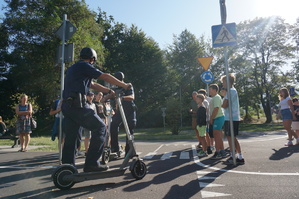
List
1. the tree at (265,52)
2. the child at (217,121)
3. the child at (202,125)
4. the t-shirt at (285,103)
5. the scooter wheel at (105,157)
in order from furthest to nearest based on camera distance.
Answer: the tree at (265,52) < the t-shirt at (285,103) < the child at (202,125) < the child at (217,121) < the scooter wheel at (105,157)

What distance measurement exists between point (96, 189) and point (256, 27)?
132ft

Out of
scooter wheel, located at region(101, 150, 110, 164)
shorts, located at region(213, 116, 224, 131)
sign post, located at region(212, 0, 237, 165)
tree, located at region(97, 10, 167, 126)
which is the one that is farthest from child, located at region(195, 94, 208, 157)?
tree, located at region(97, 10, 167, 126)

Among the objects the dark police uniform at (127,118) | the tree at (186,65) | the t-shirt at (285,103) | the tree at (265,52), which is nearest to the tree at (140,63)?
the tree at (186,65)

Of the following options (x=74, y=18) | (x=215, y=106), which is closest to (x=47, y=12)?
(x=74, y=18)

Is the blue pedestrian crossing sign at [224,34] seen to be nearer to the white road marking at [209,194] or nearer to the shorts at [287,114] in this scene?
the white road marking at [209,194]

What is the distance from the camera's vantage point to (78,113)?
12.3ft

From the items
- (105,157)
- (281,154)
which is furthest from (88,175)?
(281,154)

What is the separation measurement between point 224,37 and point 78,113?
3.78 metres

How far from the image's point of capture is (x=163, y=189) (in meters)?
3.69

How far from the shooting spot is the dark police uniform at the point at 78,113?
3.73 m

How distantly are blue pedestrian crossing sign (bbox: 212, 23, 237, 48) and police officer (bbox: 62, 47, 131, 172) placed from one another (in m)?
3.01

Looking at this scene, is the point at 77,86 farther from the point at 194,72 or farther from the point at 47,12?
the point at 194,72

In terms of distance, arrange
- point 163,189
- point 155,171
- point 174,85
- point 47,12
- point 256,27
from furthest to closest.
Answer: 1. point 174,85
2. point 256,27
3. point 47,12
4. point 155,171
5. point 163,189

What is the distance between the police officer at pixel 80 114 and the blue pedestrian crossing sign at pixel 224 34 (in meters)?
3.01
